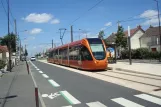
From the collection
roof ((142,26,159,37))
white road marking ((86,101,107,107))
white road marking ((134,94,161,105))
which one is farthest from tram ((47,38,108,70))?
roof ((142,26,159,37))

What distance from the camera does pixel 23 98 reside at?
11.0 meters

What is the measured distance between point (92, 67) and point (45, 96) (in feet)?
40.1

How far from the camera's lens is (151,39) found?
228 ft

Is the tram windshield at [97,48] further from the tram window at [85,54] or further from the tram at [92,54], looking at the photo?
the tram window at [85,54]

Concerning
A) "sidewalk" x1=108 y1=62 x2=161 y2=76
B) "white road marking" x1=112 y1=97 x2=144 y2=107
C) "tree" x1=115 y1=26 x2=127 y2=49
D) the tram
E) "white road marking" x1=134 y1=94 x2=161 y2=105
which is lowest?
"white road marking" x1=112 y1=97 x2=144 y2=107

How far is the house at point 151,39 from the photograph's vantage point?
67500 mm

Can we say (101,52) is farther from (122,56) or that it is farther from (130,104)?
(122,56)

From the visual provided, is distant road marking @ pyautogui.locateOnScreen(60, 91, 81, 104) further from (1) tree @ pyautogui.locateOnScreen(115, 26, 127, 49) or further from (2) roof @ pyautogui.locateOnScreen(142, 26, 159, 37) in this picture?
(2) roof @ pyautogui.locateOnScreen(142, 26, 159, 37)

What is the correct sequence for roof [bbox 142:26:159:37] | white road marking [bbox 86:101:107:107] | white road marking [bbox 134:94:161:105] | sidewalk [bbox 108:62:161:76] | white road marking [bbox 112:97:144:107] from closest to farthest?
white road marking [bbox 112:97:144:107], white road marking [bbox 86:101:107:107], white road marking [bbox 134:94:161:105], sidewalk [bbox 108:62:161:76], roof [bbox 142:26:159:37]

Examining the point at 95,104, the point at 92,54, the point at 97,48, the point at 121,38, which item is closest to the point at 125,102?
the point at 95,104

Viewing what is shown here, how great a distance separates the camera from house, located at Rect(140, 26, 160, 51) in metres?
67.5

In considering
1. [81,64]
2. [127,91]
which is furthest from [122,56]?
[127,91]

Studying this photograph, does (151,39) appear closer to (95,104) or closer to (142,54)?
(142,54)

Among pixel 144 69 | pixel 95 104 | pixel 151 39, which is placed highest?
pixel 151 39
